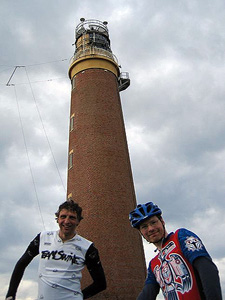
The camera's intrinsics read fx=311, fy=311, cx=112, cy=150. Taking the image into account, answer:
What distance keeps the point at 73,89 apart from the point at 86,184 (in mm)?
7821

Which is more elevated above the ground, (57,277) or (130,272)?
(130,272)

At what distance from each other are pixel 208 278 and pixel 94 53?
70.0ft

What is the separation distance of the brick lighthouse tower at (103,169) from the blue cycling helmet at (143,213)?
12717 mm

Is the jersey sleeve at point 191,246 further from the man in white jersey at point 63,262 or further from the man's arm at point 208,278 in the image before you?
the man in white jersey at point 63,262

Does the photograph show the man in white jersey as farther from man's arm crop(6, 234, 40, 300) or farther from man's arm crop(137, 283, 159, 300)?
man's arm crop(137, 283, 159, 300)

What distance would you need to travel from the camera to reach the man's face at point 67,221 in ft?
12.8

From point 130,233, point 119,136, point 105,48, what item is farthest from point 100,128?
point 105,48

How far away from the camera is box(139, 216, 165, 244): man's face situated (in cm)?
322

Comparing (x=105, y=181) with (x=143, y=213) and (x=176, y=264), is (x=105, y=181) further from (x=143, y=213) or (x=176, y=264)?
(x=176, y=264)

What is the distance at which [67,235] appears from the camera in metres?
3.92

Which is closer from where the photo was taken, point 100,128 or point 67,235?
point 67,235

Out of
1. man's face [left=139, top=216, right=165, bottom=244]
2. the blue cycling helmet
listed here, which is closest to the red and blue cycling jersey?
man's face [left=139, top=216, right=165, bottom=244]

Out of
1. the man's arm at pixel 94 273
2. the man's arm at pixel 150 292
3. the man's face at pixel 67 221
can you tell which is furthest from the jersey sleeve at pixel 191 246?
the man's face at pixel 67 221

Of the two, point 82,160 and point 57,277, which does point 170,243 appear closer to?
point 57,277
